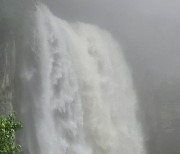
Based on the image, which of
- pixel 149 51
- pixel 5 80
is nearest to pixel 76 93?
pixel 5 80

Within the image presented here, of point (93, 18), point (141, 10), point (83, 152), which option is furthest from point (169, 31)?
point (83, 152)

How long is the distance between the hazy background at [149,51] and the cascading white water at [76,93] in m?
1.33

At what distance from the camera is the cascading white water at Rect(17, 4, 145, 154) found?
25.1 metres

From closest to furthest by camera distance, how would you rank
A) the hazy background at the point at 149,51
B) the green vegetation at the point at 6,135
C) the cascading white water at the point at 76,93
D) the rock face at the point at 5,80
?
the green vegetation at the point at 6,135 → the rock face at the point at 5,80 → the cascading white water at the point at 76,93 → the hazy background at the point at 149,51

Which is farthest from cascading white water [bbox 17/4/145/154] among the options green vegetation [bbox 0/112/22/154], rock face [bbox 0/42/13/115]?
green vegetation [bbox 0/112/22/154]

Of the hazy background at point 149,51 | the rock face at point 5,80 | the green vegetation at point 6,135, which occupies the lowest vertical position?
the green vegetation at point 6,135

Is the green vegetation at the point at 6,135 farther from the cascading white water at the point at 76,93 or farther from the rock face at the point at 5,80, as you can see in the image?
the cascading white water at the point at 76,93

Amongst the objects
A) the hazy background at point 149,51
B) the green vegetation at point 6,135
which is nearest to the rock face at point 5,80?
the green vegetation at point 6,135

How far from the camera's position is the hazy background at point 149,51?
36031 mm

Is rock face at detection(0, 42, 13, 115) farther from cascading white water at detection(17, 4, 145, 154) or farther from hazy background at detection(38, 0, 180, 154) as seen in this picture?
hazy background at detection(38, 0, 180, 154)

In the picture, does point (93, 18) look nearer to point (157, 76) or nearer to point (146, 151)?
point (157, 76)

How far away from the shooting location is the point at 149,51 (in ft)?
128

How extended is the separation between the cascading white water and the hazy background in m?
1.33

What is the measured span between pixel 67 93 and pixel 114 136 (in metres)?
6.72
